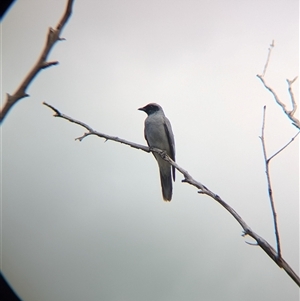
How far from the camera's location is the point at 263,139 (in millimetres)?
3080

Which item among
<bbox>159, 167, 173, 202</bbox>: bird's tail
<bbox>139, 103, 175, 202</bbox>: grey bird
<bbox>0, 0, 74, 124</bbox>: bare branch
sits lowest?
<bbox>159, 167, 173, 202</bbox>: bird's tail

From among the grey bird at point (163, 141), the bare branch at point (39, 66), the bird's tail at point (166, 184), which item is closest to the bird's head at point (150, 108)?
the grey bird at point (163, 141)

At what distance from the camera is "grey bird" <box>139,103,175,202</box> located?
887cm

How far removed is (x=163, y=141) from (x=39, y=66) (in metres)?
7.94

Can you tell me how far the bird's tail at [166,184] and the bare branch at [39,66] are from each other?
7.67 m

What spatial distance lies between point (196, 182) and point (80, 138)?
1.53 meters

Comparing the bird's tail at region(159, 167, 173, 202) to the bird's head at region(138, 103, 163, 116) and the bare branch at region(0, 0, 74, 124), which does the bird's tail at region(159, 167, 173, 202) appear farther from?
the bare branch at region(0, 0, 74, 124)

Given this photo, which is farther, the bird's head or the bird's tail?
the bird's head

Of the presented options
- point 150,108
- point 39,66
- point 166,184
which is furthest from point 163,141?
point 39,66

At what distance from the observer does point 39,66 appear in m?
1.11

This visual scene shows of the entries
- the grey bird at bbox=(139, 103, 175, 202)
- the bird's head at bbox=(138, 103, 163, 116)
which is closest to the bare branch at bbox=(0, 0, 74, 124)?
the grey bird at bbox=(139, 103, 175, 202)

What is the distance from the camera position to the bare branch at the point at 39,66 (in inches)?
41.6

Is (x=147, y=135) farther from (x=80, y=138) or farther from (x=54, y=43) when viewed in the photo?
(x=54, y=43)

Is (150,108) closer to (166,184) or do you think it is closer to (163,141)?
(163,141)
